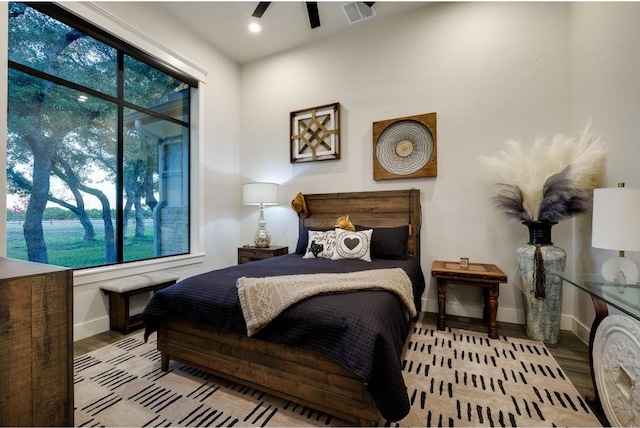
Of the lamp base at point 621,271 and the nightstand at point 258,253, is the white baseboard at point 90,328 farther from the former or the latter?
the lamp base at point 621,271

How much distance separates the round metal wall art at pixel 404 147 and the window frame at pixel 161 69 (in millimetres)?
2330

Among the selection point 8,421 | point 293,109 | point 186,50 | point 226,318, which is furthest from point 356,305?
point 186,50

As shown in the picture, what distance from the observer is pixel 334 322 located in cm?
132

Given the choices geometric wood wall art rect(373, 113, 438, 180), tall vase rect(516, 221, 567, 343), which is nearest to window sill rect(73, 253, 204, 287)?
geometric wood wall art rect(373, 113, 438, 180)

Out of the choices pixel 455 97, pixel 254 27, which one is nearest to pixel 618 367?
pixel 455 97

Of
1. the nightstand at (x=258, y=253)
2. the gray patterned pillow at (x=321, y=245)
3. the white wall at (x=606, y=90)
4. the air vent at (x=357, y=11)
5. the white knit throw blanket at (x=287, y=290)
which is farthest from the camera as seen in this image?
the nightstand at (x=258, y=253)

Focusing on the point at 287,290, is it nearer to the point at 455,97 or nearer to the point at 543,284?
the point at 543,284

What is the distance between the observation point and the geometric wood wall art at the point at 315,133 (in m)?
3.42

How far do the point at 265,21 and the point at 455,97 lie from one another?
2.36m

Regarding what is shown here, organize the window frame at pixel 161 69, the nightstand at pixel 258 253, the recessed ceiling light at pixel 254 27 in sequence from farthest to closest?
the nightstand at pixel 258 253
the recessed ceiling light at pixel 254 27
the window frame at pixel 161 69

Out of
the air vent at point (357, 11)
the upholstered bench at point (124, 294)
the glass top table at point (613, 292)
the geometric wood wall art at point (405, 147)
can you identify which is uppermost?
the air vent at point (357, 11)

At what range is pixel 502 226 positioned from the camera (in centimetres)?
271

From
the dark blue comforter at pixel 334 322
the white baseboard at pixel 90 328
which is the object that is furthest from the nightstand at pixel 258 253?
the white baseboard at pixel 90 328

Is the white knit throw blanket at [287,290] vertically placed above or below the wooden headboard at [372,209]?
below
